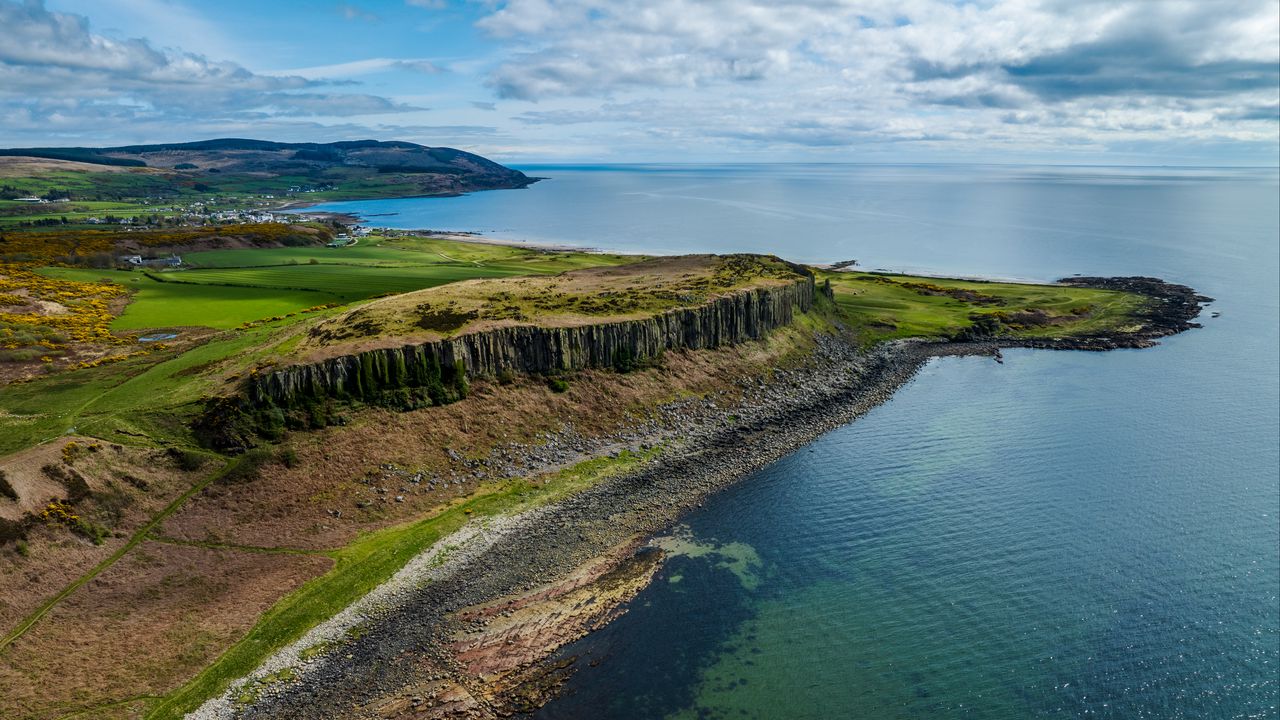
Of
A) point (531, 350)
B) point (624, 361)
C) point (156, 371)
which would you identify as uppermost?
point (531, 350)

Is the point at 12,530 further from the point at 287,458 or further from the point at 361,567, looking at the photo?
the point at 361,567

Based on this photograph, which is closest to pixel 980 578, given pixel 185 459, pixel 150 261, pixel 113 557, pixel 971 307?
pixel 113 557

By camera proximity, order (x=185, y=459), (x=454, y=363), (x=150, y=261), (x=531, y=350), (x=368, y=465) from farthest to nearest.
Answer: (x=150, y=261) → (x=531, y=350) → (x=454, y=363) → (x=368, y=465) → (x=185, y=459)

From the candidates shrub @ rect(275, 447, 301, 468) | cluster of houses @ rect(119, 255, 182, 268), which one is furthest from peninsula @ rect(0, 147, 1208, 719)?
cluster of houses @ rect(119, 255, 182, 268)

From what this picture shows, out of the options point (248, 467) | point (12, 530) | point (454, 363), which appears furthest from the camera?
point (454, 363)

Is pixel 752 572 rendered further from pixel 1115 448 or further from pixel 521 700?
pixel 1115 448

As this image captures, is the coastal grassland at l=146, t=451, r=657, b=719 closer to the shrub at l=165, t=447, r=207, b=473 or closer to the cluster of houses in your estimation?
the shrub at l=165, t=447, r=207, b=473
